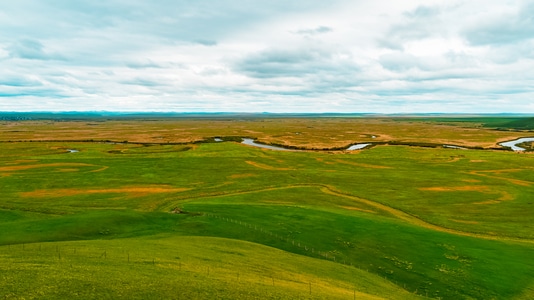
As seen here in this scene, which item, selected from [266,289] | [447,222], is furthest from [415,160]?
[266,289]

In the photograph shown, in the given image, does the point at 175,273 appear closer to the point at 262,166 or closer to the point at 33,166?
the point at 262,166

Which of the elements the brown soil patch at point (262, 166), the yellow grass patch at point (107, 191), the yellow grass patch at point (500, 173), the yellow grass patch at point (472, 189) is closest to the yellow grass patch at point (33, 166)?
the yellow grass patch at point (107, 191)

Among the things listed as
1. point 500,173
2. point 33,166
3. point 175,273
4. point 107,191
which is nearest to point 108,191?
point 107,191

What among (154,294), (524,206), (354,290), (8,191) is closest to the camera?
(154,294)

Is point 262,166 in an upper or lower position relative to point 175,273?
lower

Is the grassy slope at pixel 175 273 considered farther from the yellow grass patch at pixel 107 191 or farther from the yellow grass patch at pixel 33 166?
the yellow grass patch at pixel 33 166

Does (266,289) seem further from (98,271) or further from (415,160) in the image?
(415,160)
